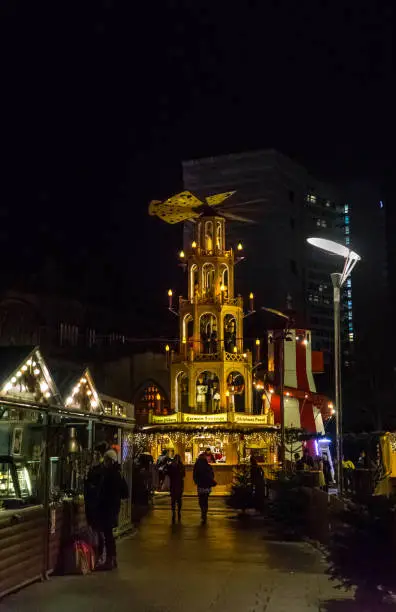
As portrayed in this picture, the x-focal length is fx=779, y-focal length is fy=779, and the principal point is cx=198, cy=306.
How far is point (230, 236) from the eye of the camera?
57719 mm

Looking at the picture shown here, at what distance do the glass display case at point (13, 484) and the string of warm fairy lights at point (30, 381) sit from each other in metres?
0.98

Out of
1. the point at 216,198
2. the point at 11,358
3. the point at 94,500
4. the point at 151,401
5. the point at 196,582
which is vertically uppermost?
the point at 216,198

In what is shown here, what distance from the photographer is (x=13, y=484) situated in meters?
10.7

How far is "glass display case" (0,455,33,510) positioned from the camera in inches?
411

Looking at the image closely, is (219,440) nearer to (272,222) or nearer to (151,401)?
(151,401)

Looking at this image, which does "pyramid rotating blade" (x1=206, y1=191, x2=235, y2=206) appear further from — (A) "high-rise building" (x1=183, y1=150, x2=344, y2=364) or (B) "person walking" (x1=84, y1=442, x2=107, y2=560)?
(B) "person walking" (x1=84, y1=442, x2=107, y2=560)

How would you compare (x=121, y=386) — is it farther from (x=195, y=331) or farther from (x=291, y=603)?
(x=291, y=603)

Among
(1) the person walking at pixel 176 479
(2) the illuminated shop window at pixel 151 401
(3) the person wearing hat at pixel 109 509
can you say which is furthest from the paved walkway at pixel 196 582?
(2) the illuminated shop window at pixel 151 401

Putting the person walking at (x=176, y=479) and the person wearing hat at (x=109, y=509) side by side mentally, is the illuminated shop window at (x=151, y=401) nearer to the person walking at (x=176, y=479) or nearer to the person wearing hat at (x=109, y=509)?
the person walking at (x=176, y=479)

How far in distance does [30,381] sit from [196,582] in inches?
139

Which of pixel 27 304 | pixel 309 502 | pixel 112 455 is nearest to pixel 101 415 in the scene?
pixel 112 455

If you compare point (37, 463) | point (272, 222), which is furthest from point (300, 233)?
point (37, 463)

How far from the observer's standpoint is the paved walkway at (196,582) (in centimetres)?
Answer: 900

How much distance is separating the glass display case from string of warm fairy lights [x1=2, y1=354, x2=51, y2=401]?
98 cm
